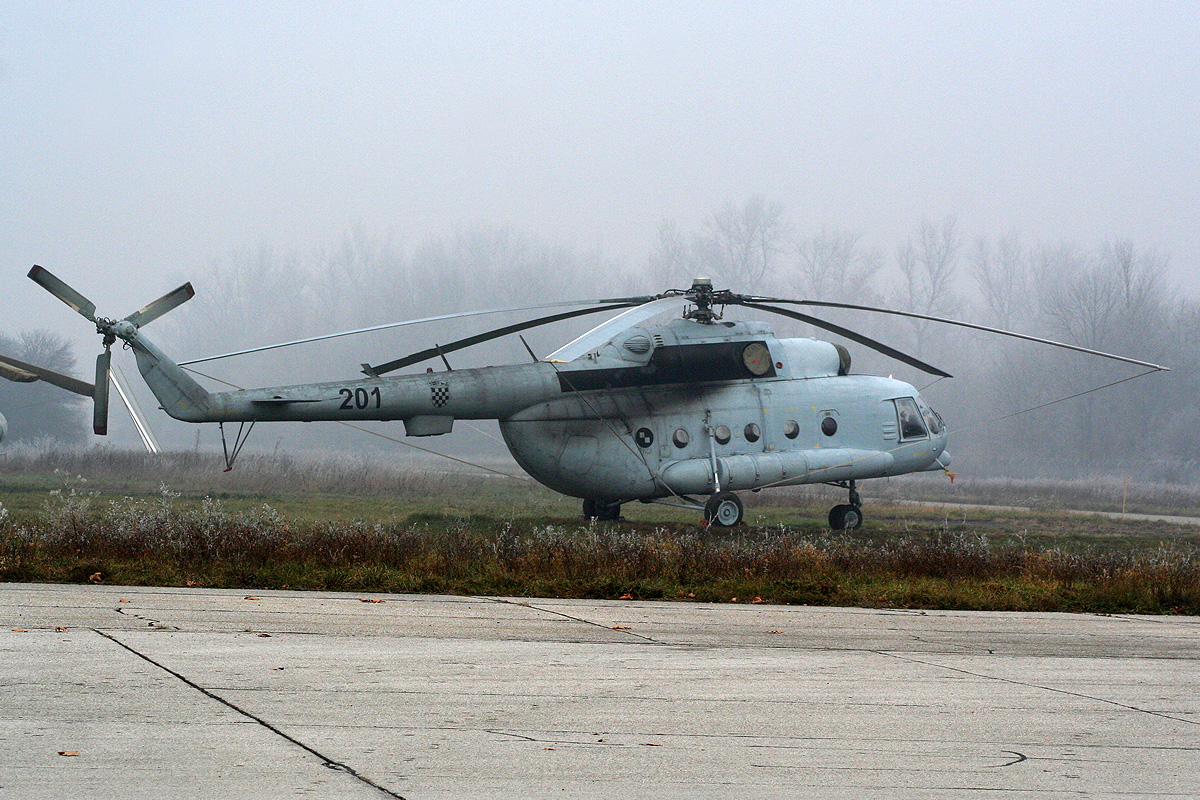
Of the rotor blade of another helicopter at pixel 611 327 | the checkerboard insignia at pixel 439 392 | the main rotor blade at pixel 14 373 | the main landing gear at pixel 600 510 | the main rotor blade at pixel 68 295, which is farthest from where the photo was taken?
the main rotor blade at pixel 14 373

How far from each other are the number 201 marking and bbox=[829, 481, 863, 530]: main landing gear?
10011 millimetres

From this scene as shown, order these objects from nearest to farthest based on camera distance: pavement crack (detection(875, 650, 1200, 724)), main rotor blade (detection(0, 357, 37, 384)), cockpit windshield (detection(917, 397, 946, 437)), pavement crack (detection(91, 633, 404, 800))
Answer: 1. pavement crack (detection(91, 633, 404, 800))
2. pavement crack (detection(875, 650, 1200, 724))
3. main rotor blade (detection(0, 357, 37, 384))
4. cockpit windshield (detection(917, 397, 946, 437))

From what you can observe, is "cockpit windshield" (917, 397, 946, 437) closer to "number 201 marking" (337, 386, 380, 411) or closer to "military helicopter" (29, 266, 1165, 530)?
"military helicopter" (29, 266, 1165, 530)

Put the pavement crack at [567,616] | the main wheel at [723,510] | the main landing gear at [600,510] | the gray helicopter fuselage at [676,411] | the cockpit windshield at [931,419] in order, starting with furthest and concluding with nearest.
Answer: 1. the cockpit windshield at [931,419]
2. the main landing gear at [600,510]
3. the main wheel at [723,510]
4. the gray helicopter fuselage at [676,411]
5. the pavement crack at [567,616]

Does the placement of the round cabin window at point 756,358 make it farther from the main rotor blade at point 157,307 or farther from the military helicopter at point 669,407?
the main rotor blade at point 157,307

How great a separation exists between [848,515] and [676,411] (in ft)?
15.3

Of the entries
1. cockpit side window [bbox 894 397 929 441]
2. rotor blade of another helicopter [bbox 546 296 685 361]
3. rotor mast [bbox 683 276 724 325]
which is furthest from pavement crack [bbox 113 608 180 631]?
cockpit side window [bbox 894 397 929 441]

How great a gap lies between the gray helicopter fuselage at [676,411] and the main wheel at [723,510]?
0.97 feet

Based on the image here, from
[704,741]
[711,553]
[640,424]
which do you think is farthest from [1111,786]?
[640,424]

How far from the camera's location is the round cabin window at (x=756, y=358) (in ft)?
72.3

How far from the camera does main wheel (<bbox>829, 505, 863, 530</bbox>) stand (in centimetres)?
2341

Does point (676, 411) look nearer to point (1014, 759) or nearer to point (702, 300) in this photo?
point (702, 300)

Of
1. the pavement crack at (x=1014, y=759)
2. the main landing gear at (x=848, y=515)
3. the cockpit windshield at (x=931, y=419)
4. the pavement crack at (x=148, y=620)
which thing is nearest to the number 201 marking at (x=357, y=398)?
the pavement crack at (x=148, y=620)

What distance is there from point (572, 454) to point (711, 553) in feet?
21.2
